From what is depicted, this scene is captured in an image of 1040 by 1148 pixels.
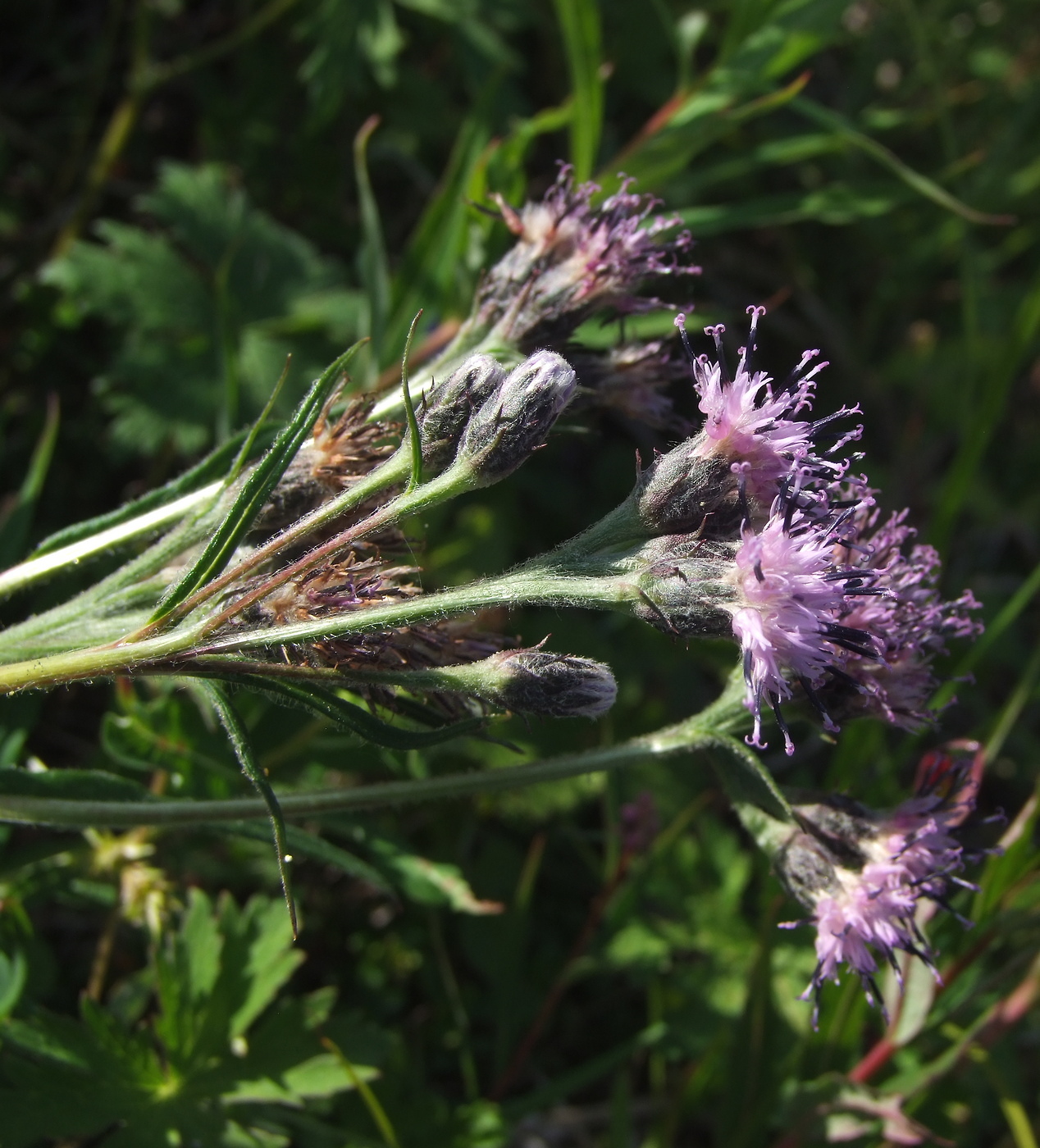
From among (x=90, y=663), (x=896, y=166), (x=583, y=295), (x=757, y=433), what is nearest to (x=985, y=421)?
(x=896, y=166)

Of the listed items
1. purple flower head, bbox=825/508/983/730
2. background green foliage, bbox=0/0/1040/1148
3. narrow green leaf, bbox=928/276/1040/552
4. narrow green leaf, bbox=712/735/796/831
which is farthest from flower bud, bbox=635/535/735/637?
narrow green leaf, bbox=928/276/1040/552

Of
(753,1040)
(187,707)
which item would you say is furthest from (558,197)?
Result: (753,1040)

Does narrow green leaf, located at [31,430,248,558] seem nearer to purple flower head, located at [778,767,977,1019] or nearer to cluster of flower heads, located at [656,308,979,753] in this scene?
cluster of flower heads, located at [656,308,979,753]

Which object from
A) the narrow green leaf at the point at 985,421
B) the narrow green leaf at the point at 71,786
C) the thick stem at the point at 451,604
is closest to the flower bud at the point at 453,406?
the thick stem at the point at 451,604

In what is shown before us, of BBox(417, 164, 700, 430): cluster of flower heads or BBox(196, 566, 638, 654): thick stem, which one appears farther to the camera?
BBox(417, 164, 700, 430): cluster of flower heads

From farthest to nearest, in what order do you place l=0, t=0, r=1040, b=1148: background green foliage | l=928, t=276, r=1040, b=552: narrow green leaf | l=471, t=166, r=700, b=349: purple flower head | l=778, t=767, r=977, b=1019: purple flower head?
l=928, t=276, r=1040, b=552: narrow green leaf, l=0, t=0, r=1040, b=1148: background green foliage, l=471, t=166, r=700, b=349: purple flower head, l=778, t=767, r=977, b=1019: purple flower head

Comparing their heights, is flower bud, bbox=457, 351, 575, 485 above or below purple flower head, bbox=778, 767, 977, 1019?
above
